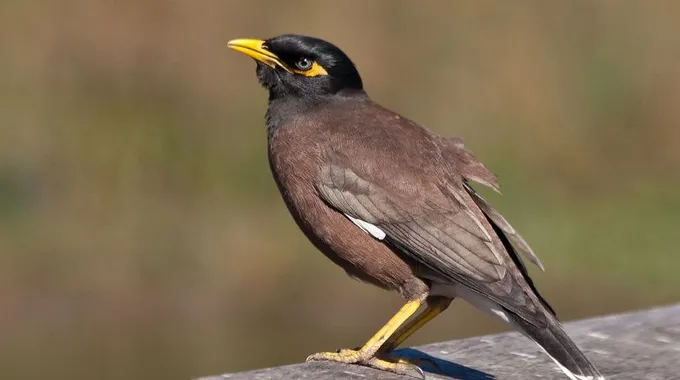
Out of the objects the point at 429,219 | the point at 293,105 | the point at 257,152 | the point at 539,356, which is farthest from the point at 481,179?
the point at 257,152

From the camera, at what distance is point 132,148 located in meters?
13.1

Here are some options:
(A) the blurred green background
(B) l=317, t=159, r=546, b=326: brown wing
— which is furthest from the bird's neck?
(A) the blurred green background

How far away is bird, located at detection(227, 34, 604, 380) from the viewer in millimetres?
6457

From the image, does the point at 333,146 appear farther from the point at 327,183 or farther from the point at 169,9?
the point at 169,9

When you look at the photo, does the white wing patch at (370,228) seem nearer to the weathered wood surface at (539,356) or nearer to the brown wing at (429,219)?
→ the brown wing at (429,219)

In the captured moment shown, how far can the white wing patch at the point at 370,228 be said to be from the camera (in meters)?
6.66

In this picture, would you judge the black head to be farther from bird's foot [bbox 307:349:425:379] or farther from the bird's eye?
bird's foot [bbox 307:349:425:379]

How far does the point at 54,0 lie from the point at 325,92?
22.1ft

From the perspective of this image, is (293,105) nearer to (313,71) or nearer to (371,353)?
(313,71)

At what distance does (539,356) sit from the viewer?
6.73 metres

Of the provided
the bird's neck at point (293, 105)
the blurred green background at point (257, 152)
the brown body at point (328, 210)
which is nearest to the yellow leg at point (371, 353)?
the brown body at point (328, 210)

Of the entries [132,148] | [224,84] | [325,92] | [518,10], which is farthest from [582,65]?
[325,92]

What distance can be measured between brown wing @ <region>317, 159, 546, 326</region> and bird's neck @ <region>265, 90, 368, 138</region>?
0.43 metres

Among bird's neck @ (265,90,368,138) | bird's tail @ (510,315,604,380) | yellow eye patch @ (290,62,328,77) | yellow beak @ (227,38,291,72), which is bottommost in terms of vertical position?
bird's tail @ (510,315,604,380)
